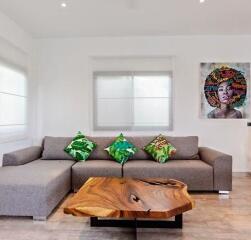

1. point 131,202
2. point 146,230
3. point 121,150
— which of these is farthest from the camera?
point 121,150

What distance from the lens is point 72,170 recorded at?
374 cm

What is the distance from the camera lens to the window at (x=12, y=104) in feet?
13.3

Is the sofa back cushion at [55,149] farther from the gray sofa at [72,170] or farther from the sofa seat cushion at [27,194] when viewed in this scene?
the sofa seat cushion at [27,194]

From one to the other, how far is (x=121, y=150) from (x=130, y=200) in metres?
1.76

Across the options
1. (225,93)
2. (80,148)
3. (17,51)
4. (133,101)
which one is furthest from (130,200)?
(225,93)

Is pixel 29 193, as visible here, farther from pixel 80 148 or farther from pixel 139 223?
pixel 80 148

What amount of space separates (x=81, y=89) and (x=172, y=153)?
2.22 metres

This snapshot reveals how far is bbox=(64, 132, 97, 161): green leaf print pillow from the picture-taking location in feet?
13.4

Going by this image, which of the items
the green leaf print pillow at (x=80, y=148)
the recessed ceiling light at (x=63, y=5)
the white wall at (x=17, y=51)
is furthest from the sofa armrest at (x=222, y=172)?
the white wall at (x=17, y=51)

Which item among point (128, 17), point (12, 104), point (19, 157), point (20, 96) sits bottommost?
point (19, 157)

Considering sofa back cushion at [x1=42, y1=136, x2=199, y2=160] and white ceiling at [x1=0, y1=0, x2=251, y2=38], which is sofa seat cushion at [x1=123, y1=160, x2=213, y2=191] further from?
white ceiling at [x1=0, y1=0, x2=251, y2=38]

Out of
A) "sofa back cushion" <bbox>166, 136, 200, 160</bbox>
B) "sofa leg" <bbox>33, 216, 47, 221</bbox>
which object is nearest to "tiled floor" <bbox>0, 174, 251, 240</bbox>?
"sofa leg" <bbox>33, 216, 47, 221</bbox>

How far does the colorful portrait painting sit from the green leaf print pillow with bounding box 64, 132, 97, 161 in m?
2.31

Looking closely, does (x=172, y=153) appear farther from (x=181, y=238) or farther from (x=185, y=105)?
(x=181, y=238)
